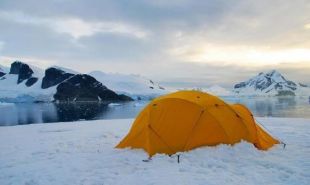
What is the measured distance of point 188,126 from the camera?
10461 mm

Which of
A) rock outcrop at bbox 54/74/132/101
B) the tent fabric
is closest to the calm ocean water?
the tent fabric

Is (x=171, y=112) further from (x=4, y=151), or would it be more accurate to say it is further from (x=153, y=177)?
(x=4, y=151)

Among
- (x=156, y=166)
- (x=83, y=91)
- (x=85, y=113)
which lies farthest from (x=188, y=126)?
(x=83, y=91)

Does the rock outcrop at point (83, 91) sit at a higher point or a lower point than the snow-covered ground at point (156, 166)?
higher

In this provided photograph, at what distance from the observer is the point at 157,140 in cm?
1032

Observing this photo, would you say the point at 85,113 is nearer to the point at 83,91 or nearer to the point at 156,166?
the point at 156,166

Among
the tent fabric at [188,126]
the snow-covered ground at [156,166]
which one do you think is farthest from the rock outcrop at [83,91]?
the snow-covered ground at [156,166]

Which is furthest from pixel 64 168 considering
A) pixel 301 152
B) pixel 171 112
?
pixel 301 152

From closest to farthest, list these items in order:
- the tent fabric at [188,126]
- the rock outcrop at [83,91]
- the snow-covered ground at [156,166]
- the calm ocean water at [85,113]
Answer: the snow-covered ground at [156,166] → the tent fabric at [188,126] → the calm ocean water at [85,113] → the rock outcrop at [83,91]

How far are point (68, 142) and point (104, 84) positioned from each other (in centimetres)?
18429

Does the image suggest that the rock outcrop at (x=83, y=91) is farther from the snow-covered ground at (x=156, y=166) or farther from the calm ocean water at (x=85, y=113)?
the snow-covered ground at (x=156, y=166)

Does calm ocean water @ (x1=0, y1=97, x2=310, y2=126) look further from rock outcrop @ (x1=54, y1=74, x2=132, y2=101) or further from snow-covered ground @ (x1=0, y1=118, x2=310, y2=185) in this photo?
rock outcrop @ (x1=54, y1=74, x2=132, y2=101)

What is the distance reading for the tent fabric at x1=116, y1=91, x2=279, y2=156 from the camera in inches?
405

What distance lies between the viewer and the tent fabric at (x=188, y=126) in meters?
10.3
